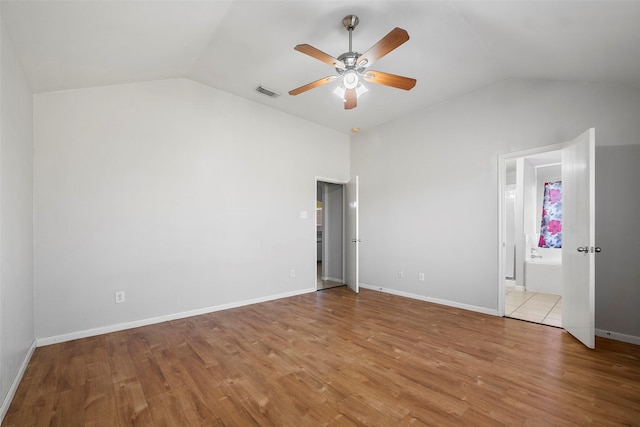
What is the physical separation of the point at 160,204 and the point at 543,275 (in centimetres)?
637

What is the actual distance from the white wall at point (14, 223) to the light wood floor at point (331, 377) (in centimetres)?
27

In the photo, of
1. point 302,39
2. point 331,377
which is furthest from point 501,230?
point 302,39

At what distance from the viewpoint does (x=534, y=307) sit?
166 inches

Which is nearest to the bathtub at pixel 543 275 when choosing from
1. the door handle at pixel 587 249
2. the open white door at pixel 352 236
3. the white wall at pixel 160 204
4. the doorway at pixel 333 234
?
the door handle at pixel 587 249

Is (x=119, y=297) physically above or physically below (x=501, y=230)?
below

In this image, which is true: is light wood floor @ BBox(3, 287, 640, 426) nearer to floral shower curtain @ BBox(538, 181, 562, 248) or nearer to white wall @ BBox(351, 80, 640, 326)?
white wall @ BBox(351, 80, 640, 326)

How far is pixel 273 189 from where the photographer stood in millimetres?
4668

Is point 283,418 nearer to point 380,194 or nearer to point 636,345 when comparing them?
point 636,345

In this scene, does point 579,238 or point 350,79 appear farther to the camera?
point 579,238

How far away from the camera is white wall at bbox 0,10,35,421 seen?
1942mm

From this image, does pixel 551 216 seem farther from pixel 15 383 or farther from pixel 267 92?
pixel 15 383

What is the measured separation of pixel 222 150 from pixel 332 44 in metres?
2.14

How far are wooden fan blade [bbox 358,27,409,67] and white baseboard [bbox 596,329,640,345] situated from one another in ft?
12.1

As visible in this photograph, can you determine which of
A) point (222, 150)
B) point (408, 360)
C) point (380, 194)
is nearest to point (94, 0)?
point (222, 150)
